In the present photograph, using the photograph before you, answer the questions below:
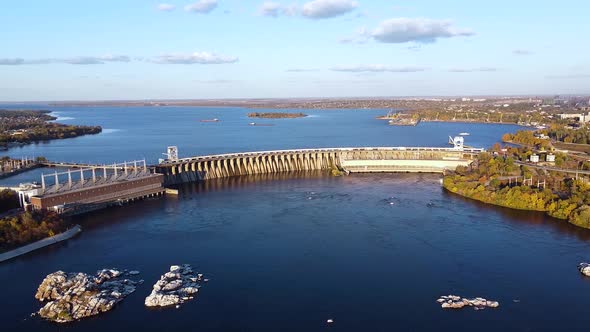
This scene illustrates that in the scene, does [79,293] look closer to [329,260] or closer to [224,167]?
[329,260]

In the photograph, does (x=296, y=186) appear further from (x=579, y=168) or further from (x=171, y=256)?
(x=579, y=168)

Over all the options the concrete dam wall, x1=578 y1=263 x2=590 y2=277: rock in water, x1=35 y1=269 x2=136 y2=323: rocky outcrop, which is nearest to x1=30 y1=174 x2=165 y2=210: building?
the concrete dam wall

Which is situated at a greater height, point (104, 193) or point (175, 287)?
point (104, 193)

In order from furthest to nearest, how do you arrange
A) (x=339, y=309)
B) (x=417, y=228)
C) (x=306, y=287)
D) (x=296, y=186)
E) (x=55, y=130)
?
(x=55, y=130)
(x=296, y=186)
(x=417, y=228)
(x=306, y=287)
(x=339, y=309)

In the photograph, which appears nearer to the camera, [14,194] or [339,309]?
[339,309]

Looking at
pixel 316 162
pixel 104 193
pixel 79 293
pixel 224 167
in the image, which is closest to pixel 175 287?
pixel 79 293

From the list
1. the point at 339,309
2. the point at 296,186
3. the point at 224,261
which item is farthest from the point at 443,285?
the point at 296,186

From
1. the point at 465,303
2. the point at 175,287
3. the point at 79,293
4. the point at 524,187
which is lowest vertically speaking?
the point at 465,303

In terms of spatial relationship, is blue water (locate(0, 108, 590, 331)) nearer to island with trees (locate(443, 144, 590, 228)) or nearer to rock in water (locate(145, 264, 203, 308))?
rock in water (locate(145, 264, 203, 308))

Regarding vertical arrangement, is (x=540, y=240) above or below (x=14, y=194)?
below
